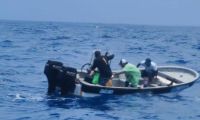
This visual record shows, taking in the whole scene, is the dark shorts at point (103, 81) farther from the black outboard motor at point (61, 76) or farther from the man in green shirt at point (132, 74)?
the black outboard motor at point (61, 76)

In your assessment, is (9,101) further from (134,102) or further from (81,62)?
(81,62)

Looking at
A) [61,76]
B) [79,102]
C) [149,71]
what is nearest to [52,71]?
[61,76]

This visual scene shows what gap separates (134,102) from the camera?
62.0 feet

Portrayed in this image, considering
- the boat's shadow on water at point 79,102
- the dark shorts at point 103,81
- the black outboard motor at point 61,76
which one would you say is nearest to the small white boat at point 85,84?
the black outboard motor at point 61,76

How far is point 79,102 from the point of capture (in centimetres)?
1853

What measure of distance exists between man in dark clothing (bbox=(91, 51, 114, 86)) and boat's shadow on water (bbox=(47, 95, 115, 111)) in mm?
855

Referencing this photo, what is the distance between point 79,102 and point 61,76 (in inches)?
47.3

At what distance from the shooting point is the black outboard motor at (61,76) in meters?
18.4

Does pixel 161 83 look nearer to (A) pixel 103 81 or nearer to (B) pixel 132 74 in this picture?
(B) pixel 132 74

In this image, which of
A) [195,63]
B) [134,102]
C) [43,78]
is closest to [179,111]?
[134,102]

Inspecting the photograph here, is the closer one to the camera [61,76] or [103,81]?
[61,76]

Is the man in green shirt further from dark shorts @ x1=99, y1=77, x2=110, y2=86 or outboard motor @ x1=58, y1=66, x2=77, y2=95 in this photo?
outboard motor @ x1=58, y1=66, x2=77, y2=95

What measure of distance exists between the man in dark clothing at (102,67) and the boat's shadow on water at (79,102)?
855mm

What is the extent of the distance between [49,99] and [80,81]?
138 centimetres
